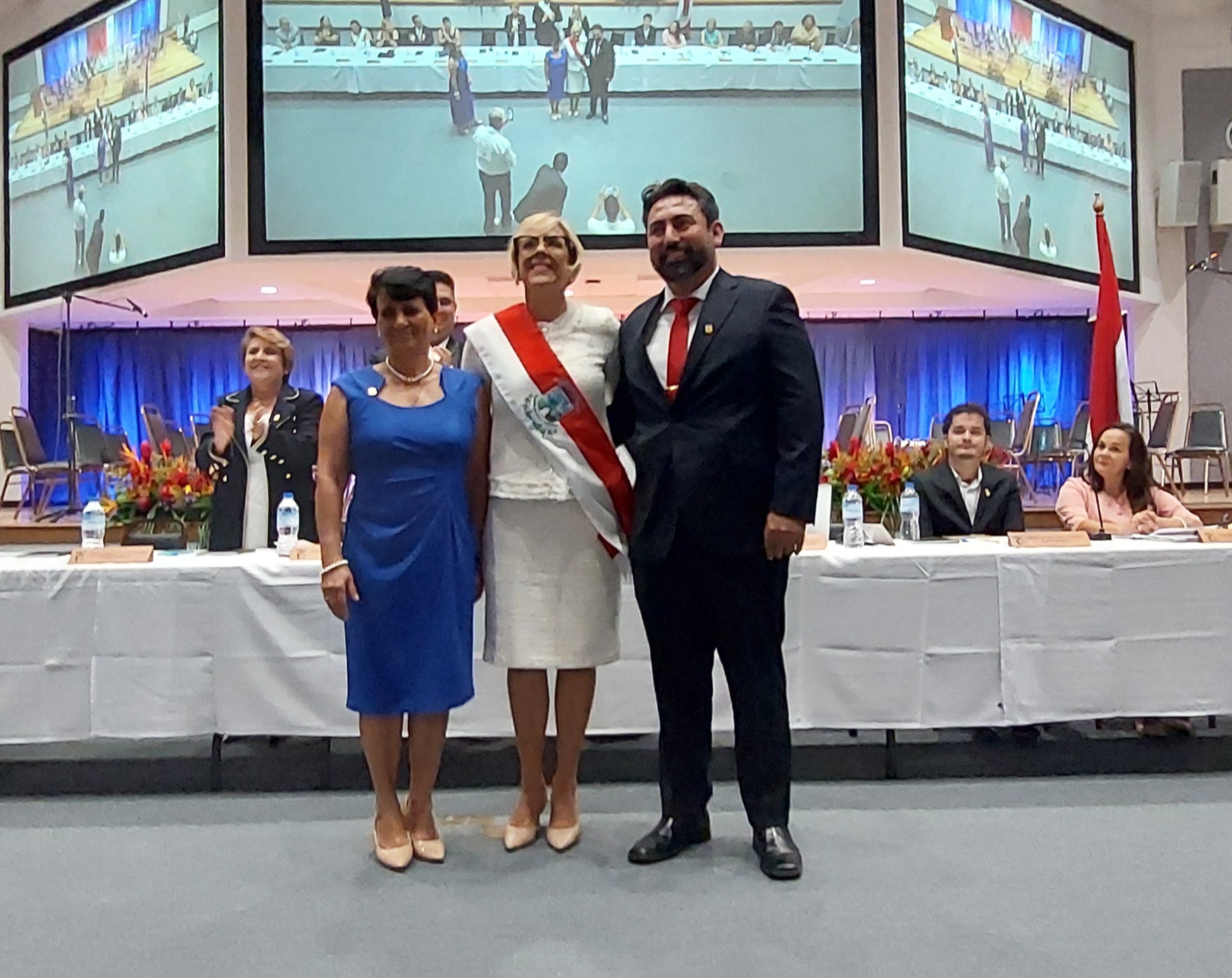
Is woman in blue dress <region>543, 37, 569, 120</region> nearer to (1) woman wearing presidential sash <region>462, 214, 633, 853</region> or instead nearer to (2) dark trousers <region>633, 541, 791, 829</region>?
(1) woman wearing presidential sash <region>462, 214, 633, 853</region>

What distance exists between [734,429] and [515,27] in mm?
6478

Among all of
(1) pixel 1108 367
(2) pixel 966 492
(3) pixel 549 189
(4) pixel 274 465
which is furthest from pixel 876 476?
(3) pixel 549 189

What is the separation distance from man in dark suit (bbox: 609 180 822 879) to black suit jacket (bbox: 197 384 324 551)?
1.13 m

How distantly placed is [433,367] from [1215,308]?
9.92 meters

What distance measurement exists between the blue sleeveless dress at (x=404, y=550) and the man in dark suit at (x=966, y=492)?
1643 mm

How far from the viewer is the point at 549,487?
217cm

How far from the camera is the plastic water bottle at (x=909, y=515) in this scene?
310 cm

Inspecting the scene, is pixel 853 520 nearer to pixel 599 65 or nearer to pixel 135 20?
pixel 599 65

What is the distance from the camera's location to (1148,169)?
994 centimetres

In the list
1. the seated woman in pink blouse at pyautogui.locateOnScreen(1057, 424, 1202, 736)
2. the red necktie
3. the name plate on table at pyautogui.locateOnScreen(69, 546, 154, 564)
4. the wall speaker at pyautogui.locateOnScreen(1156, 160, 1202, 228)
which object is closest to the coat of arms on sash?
the red necktie

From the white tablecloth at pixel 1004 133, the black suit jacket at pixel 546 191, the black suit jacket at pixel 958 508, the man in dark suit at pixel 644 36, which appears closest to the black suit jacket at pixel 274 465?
the black suit jacket at pixel 958 508

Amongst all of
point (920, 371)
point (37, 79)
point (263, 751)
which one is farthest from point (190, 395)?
point (263, 751)

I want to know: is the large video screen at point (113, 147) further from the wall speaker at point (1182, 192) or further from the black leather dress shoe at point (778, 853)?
the wall speaker at point (1182, 192)

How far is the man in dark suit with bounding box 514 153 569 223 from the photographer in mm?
7641
